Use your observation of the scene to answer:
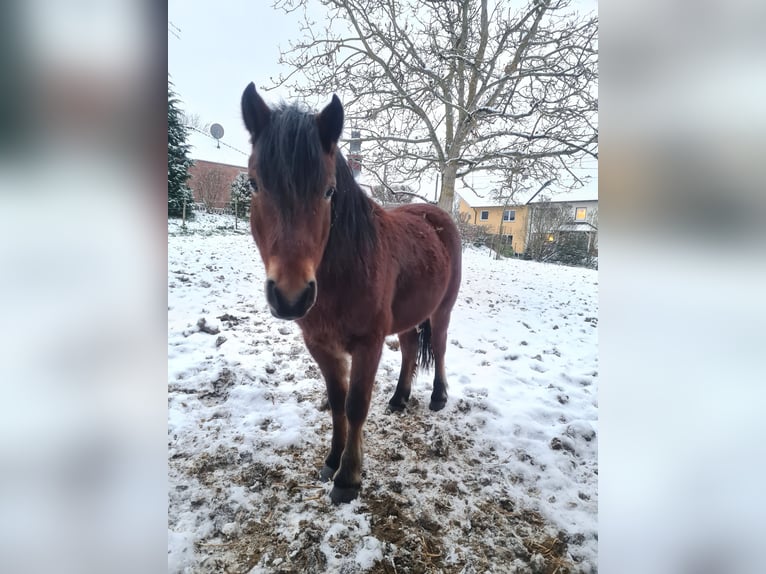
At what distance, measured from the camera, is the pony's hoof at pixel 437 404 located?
2.54 m

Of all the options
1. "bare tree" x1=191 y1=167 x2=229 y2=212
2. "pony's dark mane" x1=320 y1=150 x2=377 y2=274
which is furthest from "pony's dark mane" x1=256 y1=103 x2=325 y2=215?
"bare tree" x1=191 y1=167 x2=229 y2=212

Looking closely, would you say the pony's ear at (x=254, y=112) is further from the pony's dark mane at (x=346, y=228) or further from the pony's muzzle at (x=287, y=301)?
the pony's muzzle at (x=287, y=301)

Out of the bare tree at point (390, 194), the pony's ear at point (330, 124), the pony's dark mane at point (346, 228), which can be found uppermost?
the bare tree at point (390, 194)

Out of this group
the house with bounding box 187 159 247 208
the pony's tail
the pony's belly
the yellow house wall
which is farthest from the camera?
the yellow house wall

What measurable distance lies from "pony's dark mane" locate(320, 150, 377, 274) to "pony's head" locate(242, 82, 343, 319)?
0.18 meters

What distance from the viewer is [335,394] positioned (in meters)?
1.87

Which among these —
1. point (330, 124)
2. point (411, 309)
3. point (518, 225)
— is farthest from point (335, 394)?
point (518, 225)

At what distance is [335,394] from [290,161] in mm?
1375

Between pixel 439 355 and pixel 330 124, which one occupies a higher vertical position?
pixel 330 124

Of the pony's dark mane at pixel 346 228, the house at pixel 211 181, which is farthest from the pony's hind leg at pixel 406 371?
the house at pixel 211 181

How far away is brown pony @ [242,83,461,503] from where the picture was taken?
1.13 meters

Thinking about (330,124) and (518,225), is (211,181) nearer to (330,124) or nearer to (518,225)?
(330,124)

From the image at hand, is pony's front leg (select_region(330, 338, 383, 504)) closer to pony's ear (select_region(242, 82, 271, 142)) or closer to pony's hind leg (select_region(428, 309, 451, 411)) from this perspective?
pony's hind leg (select_region(428, 309, 451, 411))
